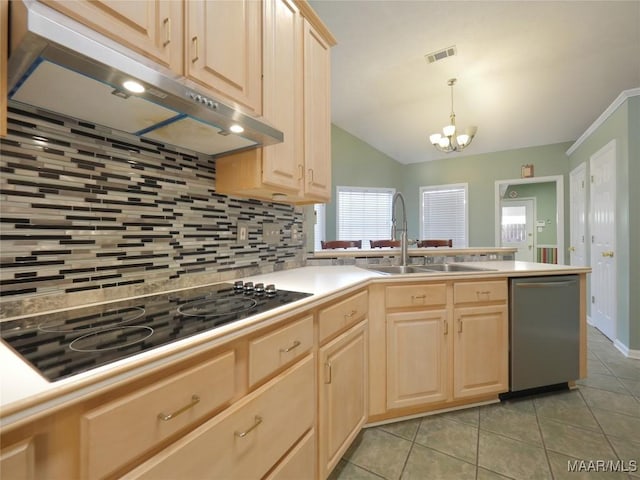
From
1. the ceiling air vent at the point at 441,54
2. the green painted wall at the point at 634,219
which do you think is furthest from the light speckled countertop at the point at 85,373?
the green painted wall at the point at 634,219

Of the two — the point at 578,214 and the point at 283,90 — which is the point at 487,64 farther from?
the point at 283,90

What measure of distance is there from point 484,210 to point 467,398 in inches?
164

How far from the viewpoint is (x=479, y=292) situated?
69.4 inches

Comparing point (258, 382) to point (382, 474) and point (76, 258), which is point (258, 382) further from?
point (382, 474)

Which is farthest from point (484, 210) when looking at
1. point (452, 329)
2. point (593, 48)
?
point (452, 329)

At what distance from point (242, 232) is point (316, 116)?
814 mm

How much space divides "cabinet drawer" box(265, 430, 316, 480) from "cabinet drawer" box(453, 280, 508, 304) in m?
1.14

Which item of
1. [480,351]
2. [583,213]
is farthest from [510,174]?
[480,351]

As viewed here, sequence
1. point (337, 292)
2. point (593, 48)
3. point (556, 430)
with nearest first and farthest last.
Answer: point (337, 292) < point (556, 430) < point (593, 48)

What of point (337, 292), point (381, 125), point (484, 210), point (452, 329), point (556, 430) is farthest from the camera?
point (484, 210)

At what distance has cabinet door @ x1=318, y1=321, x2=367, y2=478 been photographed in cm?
119

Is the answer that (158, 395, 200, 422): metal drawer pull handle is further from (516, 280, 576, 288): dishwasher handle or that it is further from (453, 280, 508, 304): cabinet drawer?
(516, 280, 576, 288): dishwasher handle

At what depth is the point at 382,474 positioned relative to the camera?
133 cm

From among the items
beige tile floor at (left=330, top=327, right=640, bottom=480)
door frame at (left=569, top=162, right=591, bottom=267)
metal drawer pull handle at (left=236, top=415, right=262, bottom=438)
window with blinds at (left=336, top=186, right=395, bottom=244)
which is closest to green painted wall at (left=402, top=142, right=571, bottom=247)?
door frame at (left=569, top=162, right=591, bottom=267)
